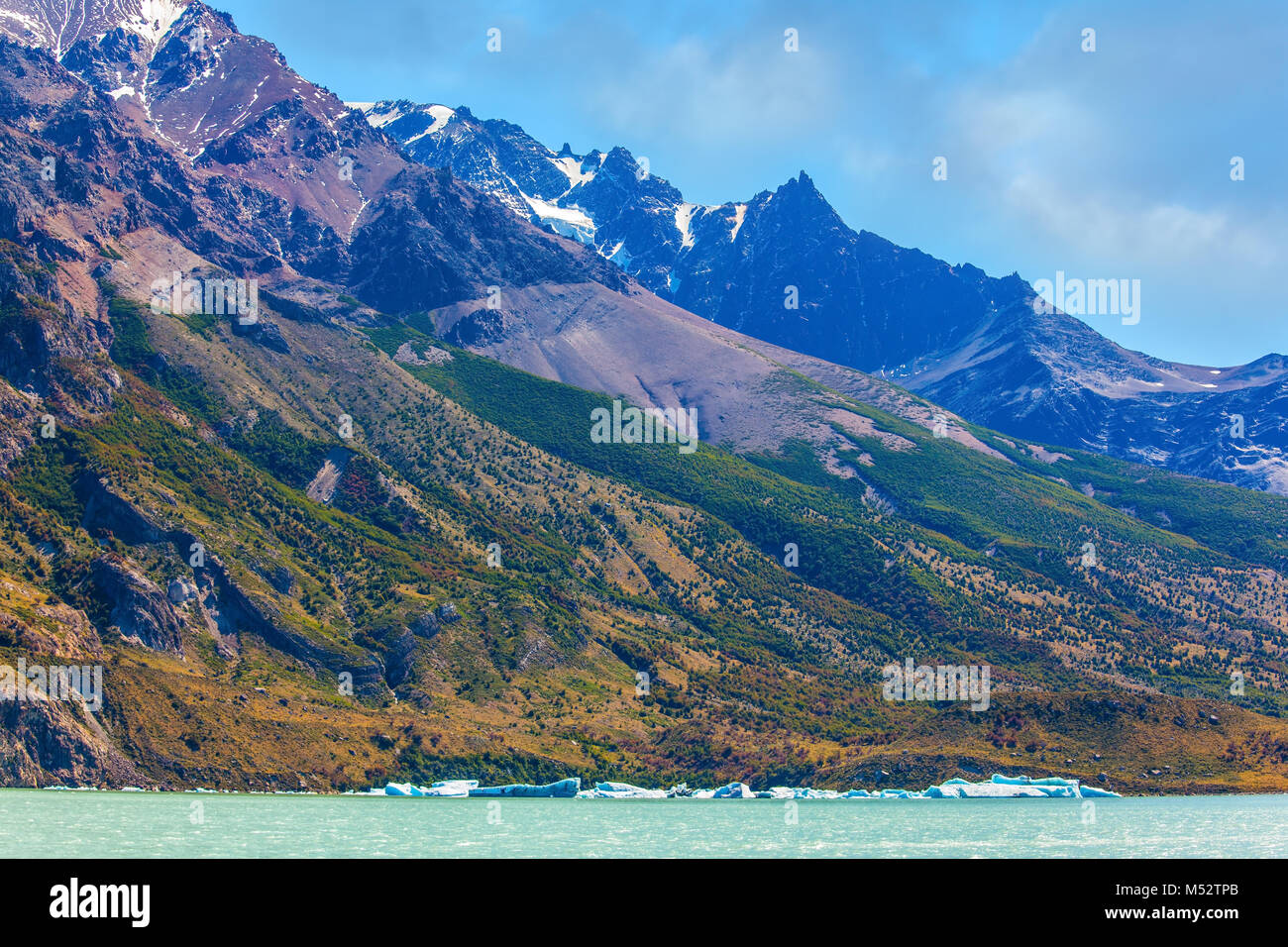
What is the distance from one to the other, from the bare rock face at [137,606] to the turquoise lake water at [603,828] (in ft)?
141

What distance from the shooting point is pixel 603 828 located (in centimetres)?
10788

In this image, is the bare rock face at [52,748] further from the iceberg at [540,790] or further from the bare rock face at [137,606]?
the iceberg at [540,790]

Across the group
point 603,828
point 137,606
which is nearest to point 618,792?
point 603,828

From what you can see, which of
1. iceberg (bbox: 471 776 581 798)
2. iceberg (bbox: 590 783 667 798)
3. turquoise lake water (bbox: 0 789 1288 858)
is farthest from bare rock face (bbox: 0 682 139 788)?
iceberg (bbox: 590 783 667 798)

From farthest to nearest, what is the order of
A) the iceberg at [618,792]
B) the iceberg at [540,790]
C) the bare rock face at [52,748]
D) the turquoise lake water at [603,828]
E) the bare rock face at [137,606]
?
the iceberg at [618,792]
the bare rock face at [137,606]
the iceberg at [540,790]
the bare rock face at [52,748]
the turquoise lake water at [603,828]

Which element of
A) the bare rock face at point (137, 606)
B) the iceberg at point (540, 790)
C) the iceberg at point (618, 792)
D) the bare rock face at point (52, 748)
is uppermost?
the bare rock face at point (137, 606)

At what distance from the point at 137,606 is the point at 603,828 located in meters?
109

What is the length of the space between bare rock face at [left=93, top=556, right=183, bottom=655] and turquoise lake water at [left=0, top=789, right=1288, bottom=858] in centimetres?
4295

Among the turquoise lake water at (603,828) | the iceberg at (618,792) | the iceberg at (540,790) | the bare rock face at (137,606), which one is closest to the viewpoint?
the turquoise lake water at (603,828)

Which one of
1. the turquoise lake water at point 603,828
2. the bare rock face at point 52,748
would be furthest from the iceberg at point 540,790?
the bare rock face at point 52,748

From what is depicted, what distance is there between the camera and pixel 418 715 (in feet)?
646

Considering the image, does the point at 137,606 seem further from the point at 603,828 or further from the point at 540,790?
the point at 603,828

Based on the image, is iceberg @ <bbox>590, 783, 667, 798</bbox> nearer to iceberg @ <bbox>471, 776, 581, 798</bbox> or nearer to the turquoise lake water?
iceberg @ <bbox>471, 776, 581, 798</bbox>

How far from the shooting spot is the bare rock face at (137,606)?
18138 cm
